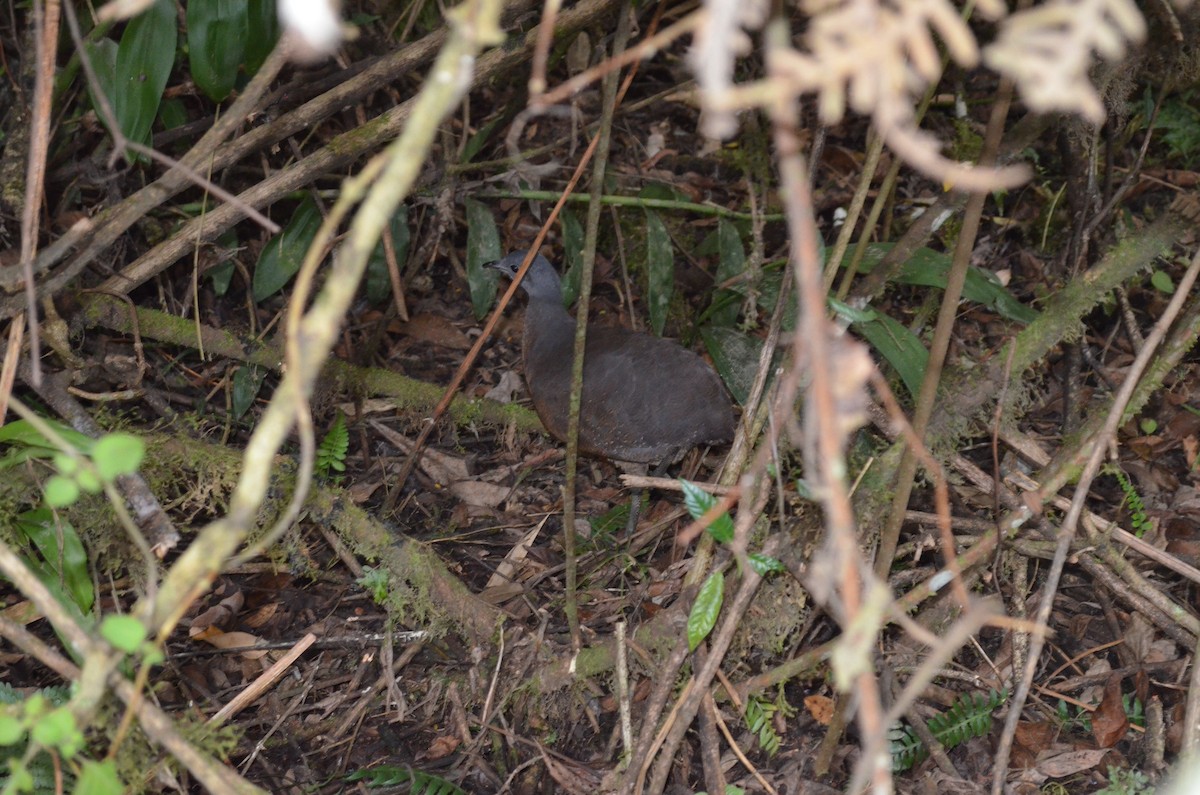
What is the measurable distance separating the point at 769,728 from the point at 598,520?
3.96ft

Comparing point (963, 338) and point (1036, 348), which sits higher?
point (1036, 348)

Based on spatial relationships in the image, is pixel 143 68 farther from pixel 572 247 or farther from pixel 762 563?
pixel 762 563

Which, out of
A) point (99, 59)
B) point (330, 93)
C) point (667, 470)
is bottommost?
point (667, 470)

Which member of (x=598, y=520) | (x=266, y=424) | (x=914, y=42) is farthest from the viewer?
(x=598, y=520)

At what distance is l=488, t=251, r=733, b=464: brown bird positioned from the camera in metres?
4.30

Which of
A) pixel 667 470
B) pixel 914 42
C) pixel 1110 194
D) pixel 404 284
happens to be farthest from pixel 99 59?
pixel 1110 194

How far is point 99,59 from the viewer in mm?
3834

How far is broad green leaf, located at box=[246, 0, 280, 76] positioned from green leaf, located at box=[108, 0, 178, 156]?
0.28 metres

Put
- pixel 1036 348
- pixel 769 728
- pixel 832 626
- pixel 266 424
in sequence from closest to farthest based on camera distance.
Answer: pixel 266 424
pixel 769 728
pixel 832 626
pixel 1036 348

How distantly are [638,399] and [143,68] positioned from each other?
223 centimetres

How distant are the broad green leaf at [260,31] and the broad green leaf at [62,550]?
5.85 ft

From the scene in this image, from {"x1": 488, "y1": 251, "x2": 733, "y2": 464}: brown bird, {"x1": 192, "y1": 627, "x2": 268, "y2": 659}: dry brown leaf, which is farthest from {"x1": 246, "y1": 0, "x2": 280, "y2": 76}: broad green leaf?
{"x1": 192, "y1": 627, "x2": 268, "y2": 659}: dry brown leaf

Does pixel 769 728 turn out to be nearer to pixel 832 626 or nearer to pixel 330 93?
pixel 832 626

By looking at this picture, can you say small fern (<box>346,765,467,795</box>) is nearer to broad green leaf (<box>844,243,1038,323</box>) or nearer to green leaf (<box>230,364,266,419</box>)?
green leaf (<box>230,364,266,419</box>)
